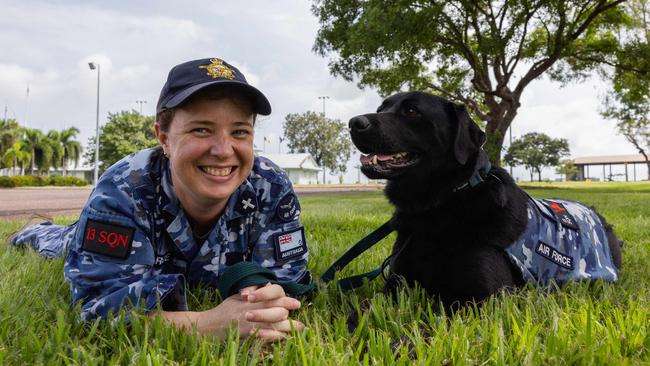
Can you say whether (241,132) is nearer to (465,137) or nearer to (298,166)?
(465,137)

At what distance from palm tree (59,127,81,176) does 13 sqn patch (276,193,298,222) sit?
73384mm

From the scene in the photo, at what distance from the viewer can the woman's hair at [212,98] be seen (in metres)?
1.98

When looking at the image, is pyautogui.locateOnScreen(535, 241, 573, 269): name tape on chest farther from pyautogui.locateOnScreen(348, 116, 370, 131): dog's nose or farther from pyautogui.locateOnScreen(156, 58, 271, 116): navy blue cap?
pyautogui.locateOnScreen(156, 58, 271, 116): navy blue cap

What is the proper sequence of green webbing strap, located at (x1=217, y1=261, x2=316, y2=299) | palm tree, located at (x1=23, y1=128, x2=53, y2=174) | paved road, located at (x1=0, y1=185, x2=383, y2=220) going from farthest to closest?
palm tree, located at (x1=23, y1=128, x2=53, y2=174), paved road, located at (x1=0, y1=185, x2=383, y2=220), green webbing strap, located at (x1=217, y1=261, x2=316, y2=299)

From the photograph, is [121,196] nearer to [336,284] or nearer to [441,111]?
[336,284]

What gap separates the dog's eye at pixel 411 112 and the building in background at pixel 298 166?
62.3 meters

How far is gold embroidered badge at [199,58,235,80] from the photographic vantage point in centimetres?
201

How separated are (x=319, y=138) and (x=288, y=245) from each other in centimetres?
6872

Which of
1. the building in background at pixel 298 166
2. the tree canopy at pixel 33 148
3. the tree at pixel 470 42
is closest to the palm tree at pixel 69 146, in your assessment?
the tree canopy at pixel 33 148

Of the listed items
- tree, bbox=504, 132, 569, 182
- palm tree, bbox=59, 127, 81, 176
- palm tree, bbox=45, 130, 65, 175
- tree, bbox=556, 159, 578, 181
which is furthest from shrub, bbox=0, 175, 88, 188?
tree, bbox=556, 159, 578, 181

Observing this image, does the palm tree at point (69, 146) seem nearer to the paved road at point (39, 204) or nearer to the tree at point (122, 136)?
the tree at point (122, 136)

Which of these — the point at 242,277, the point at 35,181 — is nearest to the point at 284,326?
the point at 242,277

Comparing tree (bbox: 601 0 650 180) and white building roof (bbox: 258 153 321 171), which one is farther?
white building roof (bbox: 258 153 321 171)

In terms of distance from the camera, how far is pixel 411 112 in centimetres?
256
